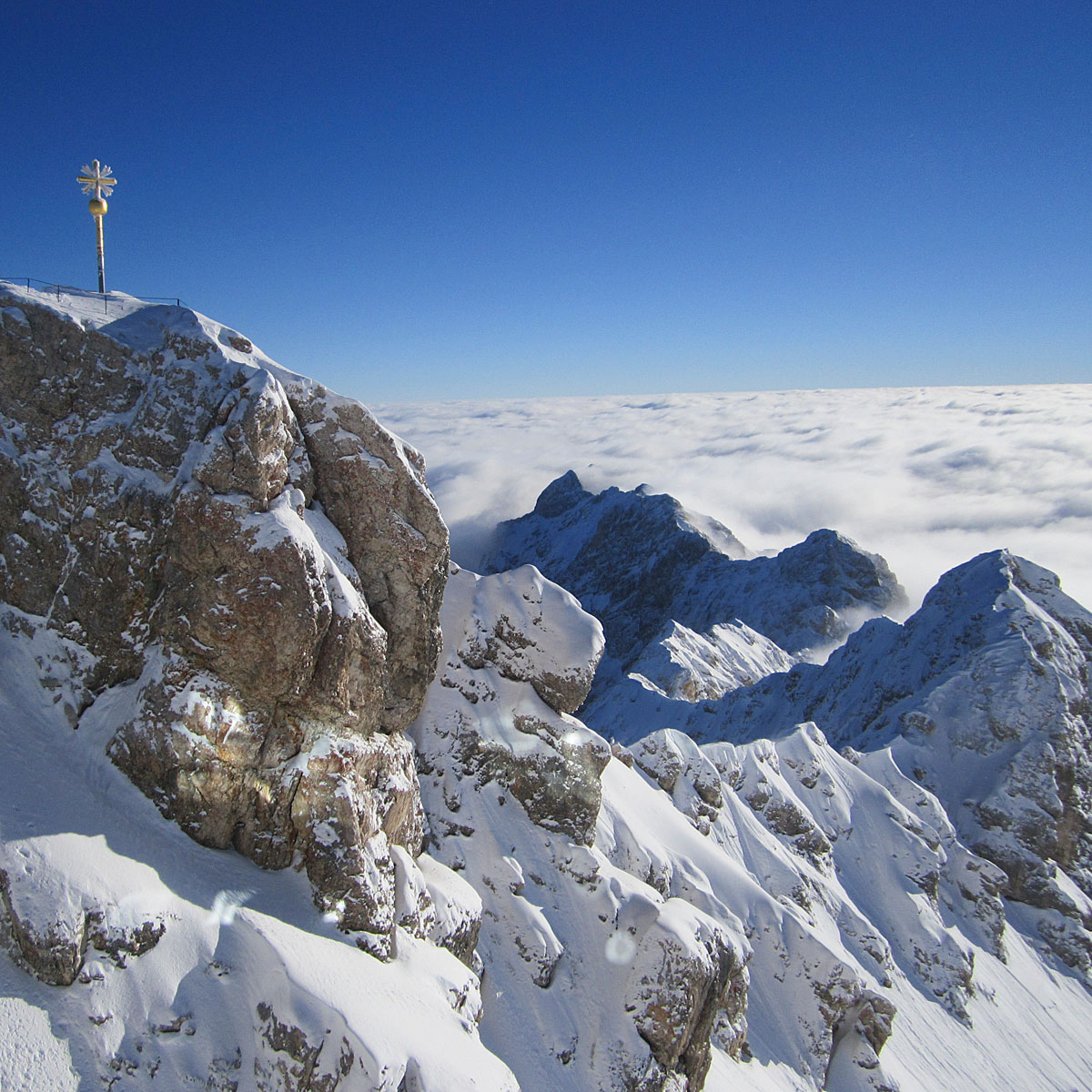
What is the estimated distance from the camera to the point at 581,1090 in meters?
30.9

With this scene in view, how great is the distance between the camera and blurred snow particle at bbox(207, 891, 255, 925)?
70.0 feet

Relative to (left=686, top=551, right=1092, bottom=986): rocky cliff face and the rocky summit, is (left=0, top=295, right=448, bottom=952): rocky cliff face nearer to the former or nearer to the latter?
the rocky summit

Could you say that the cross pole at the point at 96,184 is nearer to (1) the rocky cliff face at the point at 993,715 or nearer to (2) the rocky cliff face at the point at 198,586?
(2) the rocky cliff face at the point at 198,586

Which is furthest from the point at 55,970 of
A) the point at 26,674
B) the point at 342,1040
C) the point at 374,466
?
the point at 374,466

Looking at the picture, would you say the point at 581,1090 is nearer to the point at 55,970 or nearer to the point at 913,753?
the point at 55,970

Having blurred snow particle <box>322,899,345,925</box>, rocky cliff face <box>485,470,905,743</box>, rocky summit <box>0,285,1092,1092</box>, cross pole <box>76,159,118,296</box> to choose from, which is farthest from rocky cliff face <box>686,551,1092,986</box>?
cross pole <box>76,159,118,296</box>

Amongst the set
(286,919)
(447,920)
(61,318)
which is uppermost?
(61,318)

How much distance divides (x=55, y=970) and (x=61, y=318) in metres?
21.4

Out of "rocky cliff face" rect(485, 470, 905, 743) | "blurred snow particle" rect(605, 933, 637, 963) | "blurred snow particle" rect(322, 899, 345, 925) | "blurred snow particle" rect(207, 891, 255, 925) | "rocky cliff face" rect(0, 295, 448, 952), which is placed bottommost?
"rocky cliff face" rect(485, 470, 905, 743)

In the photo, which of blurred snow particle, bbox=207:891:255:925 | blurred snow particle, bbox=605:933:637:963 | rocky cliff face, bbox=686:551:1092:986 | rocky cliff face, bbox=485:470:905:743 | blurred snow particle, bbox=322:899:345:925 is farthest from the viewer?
rocky cliff face, bbox=485:470:905:743

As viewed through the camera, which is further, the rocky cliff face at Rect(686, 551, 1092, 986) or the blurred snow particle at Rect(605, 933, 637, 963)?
the rocky cliff face at Rect(686, 551, 1092, 986)

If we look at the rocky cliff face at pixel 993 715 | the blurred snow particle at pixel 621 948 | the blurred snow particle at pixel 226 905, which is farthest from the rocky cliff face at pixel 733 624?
the blurred snow particle at pixel 226 905

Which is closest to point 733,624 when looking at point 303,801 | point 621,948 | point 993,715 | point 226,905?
point 993,715

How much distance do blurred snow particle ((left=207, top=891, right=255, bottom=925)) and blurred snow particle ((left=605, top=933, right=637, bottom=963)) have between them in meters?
19.8
